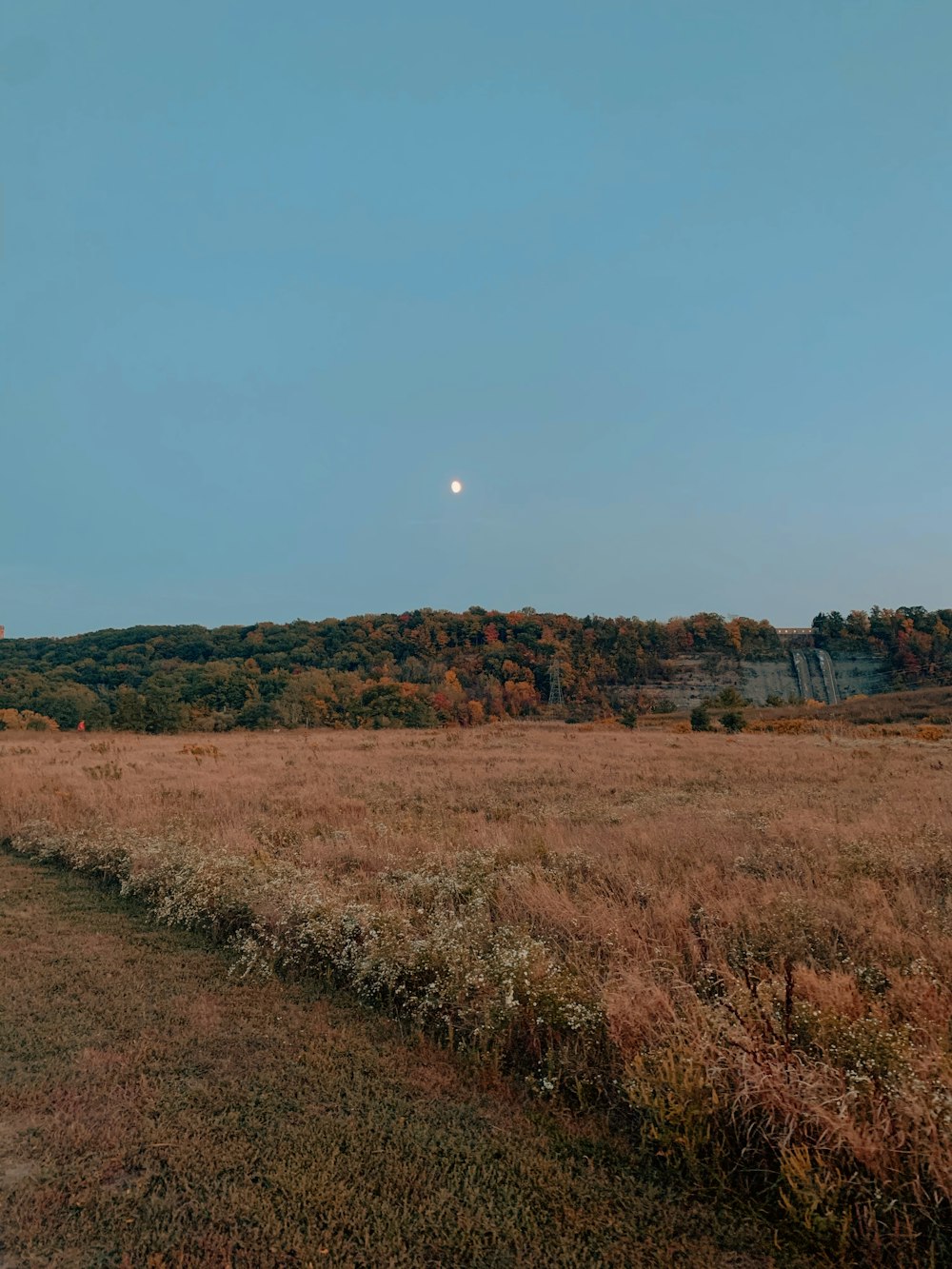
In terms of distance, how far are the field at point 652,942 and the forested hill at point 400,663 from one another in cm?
3978

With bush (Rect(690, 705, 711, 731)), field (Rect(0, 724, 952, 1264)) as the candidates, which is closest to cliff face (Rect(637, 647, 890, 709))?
bush (Rect(690, 705, 711, 731))

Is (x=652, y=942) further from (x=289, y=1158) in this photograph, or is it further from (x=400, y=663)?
(x=400, y=663)

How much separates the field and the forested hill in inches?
1566

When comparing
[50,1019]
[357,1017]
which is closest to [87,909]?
[50,1019]

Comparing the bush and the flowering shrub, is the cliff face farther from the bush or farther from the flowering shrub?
the flowering shrub

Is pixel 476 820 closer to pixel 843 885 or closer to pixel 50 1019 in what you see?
pixel 843 885

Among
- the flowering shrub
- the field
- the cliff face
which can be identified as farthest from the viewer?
the cliff face

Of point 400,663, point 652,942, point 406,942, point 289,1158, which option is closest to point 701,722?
point 652,942

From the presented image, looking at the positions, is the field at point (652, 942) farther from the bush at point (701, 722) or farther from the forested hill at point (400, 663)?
the forested hill at point (400, 663)

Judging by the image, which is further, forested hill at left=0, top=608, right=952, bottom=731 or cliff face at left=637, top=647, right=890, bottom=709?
cliff face at left=637, top=647, right=890, bottom=709

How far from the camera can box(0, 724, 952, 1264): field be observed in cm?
333

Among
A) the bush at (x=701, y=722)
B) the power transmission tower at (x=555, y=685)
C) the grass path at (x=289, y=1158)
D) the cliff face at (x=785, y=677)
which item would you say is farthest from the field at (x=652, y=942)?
the cliff face at (x=785, y=677)

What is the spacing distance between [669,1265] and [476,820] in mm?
10384

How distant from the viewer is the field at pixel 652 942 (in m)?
3.33
